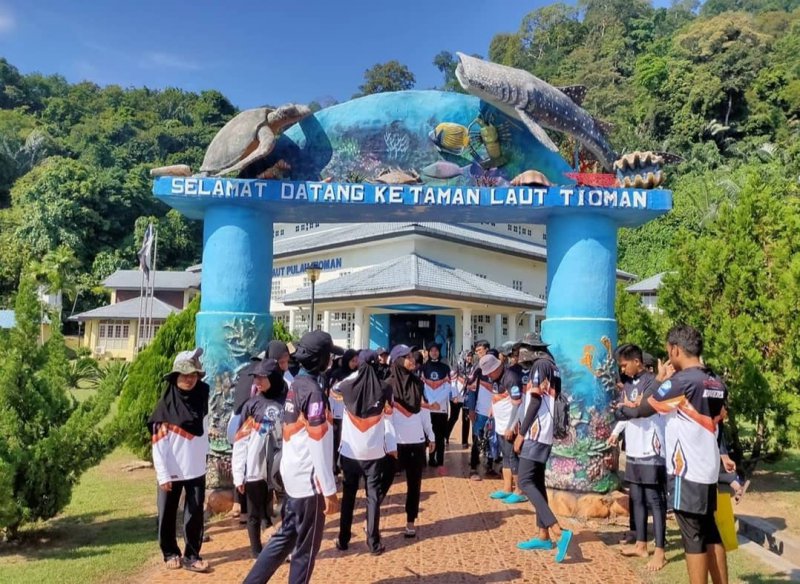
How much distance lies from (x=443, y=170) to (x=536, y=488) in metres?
3.96

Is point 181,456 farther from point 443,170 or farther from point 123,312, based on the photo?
point 123,312

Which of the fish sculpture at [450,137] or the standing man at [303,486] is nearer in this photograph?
the standing man at [303,486]

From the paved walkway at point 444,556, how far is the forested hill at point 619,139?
3385 cm

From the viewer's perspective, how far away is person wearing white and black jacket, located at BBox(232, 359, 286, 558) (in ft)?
15.6

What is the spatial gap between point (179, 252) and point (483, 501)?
1987 inches

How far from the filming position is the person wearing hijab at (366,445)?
17.2 feet

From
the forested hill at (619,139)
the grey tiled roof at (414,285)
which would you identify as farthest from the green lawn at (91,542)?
the forested hill at (619,139)

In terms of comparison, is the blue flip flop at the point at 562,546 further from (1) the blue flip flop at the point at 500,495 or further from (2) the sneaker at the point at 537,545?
(1) the blue flip flop at the point at 500,495

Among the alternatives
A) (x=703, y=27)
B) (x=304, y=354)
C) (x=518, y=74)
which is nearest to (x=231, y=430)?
(x=304, y=354)

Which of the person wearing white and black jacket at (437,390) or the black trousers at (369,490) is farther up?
the person wearing white and black jacket at (437,390)

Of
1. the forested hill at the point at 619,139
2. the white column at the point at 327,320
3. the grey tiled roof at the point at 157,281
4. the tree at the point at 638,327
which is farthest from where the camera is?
the forested hill at the point at 619,139

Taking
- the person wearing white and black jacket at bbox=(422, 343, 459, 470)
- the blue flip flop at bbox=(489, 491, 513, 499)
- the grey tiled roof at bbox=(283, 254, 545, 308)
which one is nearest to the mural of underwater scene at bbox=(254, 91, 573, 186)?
the person wearing white and black jacket at bbox=(422, 343, 459, 470)

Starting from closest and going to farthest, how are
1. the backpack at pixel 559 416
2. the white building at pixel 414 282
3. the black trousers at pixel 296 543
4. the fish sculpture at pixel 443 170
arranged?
1. the black trousers at pixel 296 543
2. the backpack at pixel 559 416
3. the fish sculpture at pixel 443 170
4. the white building at pixel 414 282

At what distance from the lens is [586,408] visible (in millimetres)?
7098
